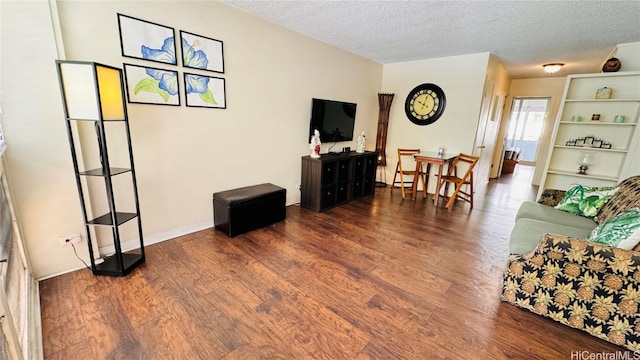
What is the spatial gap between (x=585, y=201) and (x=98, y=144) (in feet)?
14.6

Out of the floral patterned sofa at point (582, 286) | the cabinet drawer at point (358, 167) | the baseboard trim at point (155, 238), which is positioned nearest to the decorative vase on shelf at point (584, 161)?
the floral patterned sofa at point (582, 286)

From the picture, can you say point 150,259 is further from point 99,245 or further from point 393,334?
point 393,334

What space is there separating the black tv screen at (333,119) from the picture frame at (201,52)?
1.40 meters

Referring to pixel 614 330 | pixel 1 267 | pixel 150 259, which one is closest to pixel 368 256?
pixel 614 330

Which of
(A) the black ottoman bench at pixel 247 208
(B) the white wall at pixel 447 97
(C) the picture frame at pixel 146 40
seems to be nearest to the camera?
(C) the picture frame at pixel 146 40

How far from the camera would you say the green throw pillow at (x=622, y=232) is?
1.56 meters

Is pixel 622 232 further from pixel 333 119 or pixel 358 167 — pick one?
pixel 333 119

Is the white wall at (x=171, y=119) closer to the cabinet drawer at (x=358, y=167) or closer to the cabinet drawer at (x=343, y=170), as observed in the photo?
the cabinet drawer at (x=343, y=170)

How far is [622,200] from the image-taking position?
2.16 m

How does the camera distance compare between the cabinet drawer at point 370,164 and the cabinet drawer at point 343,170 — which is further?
Answer: the cabinet drawer at point 370,164

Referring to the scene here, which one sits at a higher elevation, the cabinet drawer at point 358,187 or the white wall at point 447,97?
the white wall at point 447,97

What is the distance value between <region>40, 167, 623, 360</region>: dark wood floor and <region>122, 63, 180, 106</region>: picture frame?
137 cm

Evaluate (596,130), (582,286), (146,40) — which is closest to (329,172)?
(146,40)

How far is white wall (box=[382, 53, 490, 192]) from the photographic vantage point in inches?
163
